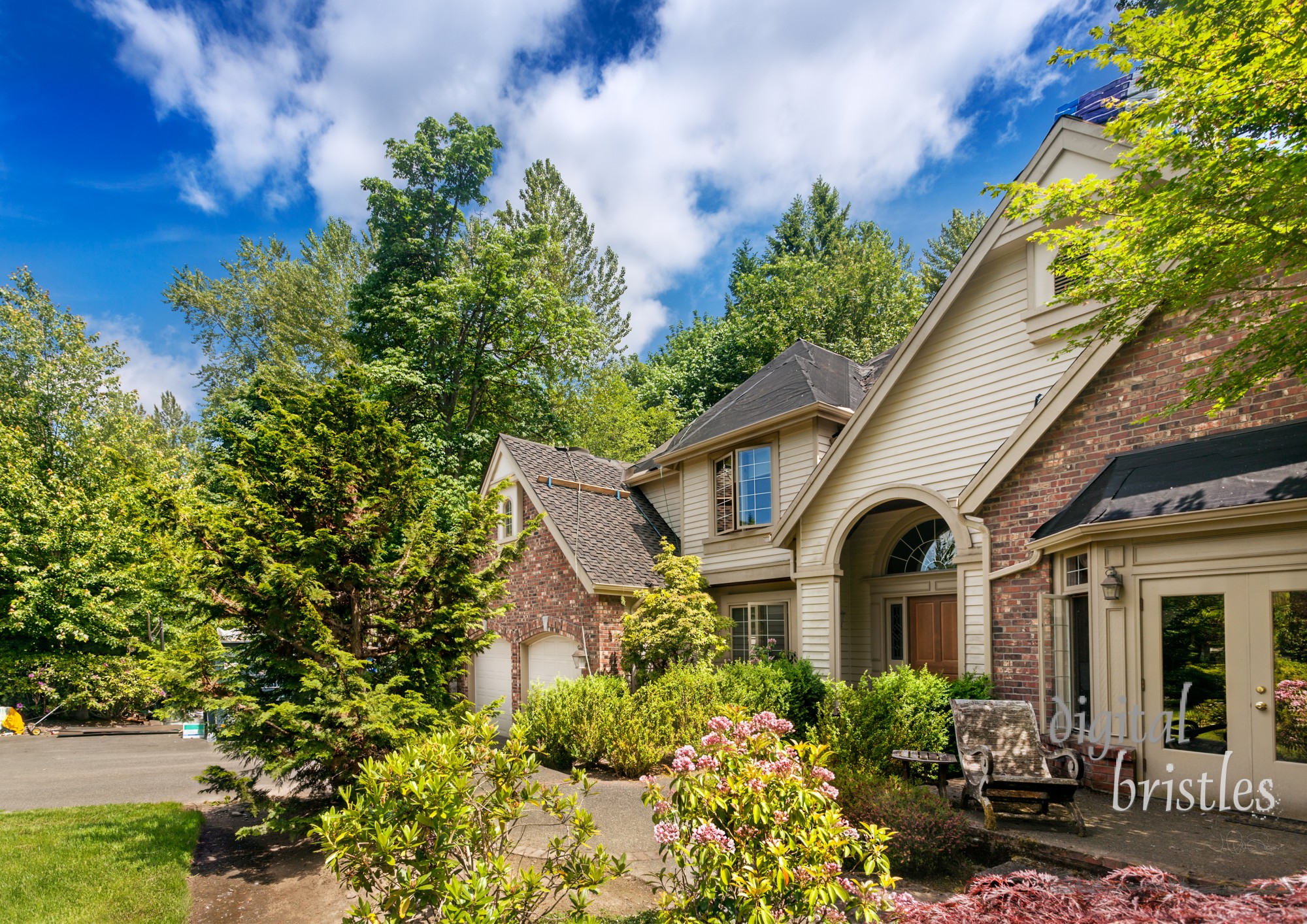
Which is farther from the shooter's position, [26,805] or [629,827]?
[26,805]

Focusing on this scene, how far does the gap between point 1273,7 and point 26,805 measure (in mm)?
16028

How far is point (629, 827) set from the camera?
7.52 m

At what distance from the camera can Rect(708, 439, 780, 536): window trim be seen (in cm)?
1423

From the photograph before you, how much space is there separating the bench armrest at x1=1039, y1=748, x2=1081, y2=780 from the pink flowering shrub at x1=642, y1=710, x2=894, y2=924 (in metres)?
4.62

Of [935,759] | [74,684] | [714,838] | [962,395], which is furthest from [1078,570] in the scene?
[74,684]

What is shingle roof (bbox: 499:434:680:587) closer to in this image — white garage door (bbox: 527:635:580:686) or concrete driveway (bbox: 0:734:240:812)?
white garage door (bbox: 527:635:580:686)

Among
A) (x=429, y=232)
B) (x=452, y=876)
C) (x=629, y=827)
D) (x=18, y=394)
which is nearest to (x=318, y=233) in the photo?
(x=429, y=232)

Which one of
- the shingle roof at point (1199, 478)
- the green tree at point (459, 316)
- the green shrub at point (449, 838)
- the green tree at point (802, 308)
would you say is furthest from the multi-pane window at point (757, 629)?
the green tree at point (802, 308)

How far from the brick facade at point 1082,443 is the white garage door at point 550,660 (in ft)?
27.0

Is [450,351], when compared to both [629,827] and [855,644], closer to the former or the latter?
[855,644]

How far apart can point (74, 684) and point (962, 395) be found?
73.9 ft

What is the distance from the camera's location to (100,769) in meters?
12.9

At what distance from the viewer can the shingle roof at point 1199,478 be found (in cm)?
649

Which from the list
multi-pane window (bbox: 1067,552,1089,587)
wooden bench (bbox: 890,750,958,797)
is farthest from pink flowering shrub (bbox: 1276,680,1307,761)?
wooden bench (bbox: 890,750,958,797)
